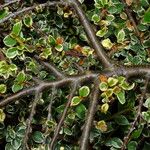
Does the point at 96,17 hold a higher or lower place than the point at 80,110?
higher

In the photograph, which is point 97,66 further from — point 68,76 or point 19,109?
point 19,109

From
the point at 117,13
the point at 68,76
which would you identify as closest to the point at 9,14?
the point at 68,76

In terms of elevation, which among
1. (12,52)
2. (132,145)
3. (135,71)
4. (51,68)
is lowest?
(132,145)

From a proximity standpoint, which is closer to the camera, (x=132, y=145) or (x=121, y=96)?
(x=121, y=96)

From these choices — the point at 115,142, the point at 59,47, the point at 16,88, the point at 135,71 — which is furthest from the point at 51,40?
the point at 115,142

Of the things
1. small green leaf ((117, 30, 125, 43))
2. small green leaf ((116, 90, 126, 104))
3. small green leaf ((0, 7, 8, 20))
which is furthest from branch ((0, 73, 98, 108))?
small green leaf ((0, 7, 8, 20))

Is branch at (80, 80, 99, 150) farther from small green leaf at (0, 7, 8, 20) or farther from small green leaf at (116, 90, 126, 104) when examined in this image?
small green leaf at (0, 7, 8, 20)

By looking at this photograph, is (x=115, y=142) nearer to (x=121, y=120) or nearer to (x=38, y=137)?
(x=121, y=120)

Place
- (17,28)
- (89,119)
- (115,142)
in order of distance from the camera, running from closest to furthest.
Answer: (89,119) < (17,28) < (115,142)

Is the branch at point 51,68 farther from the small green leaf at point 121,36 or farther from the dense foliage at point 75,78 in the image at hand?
the small green leaf at point 121,36
